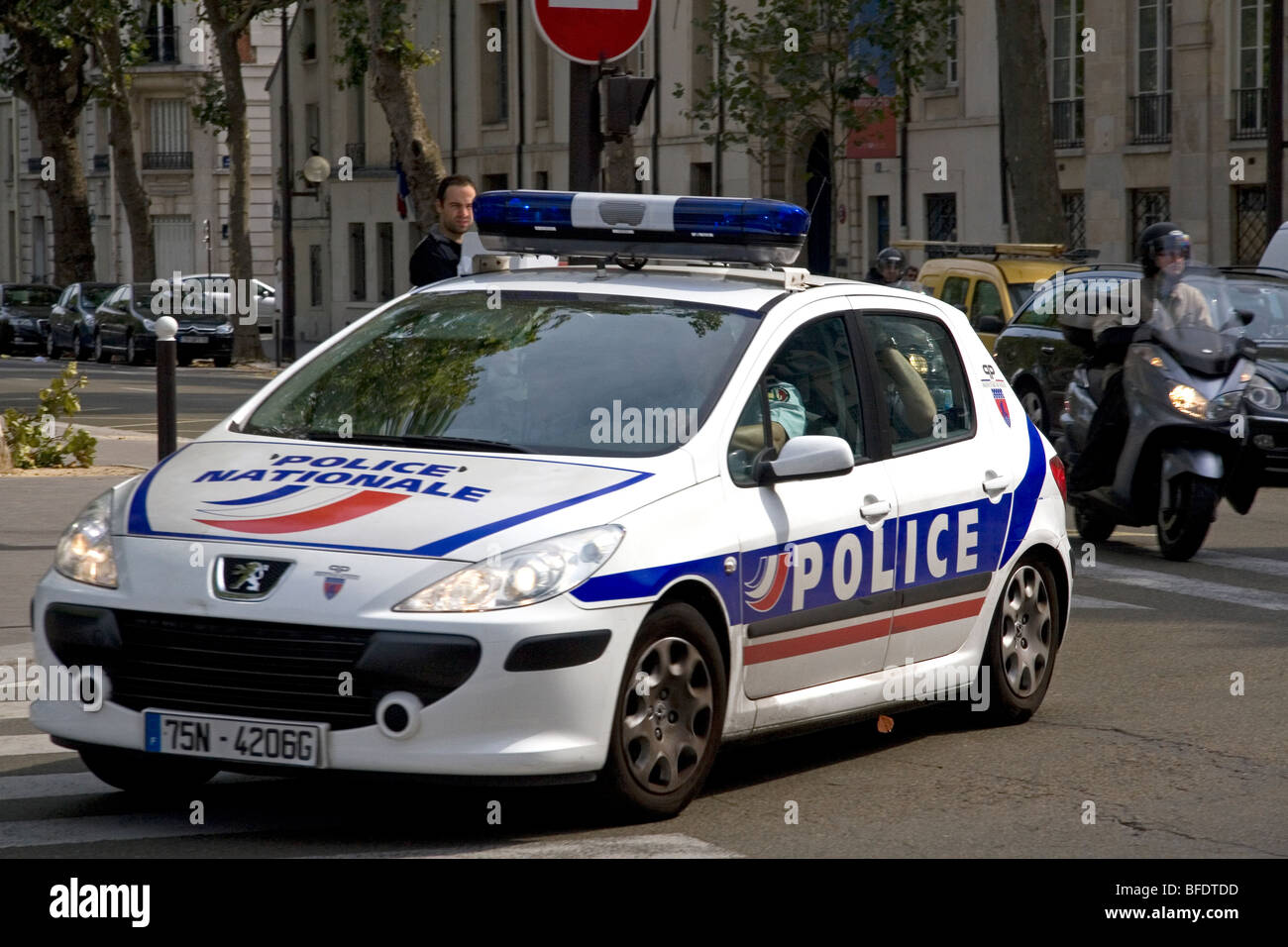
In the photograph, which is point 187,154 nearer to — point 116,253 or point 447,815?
point 116,253

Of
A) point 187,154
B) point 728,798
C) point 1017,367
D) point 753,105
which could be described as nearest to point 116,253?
point 187,154

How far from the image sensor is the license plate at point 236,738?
5844mm

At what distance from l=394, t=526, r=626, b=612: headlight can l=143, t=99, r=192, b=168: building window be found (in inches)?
2635

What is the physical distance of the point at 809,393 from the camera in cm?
721

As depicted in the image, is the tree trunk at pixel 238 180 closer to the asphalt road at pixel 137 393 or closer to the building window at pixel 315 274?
the asphalt road at pixel 137 393

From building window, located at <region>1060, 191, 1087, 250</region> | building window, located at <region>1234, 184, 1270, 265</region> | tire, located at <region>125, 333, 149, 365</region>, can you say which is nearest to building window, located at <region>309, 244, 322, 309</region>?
tire, located at <region>125, 333, 149, 365</region>

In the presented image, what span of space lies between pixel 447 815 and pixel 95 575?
1.17 m

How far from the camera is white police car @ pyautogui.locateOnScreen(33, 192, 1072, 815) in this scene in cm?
584

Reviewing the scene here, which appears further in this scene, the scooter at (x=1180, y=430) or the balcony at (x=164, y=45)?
the balcony at (x=164, y=45)

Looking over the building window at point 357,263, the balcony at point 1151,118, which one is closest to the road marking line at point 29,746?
the balcony at point 1151,118

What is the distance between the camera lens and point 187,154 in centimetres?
7094

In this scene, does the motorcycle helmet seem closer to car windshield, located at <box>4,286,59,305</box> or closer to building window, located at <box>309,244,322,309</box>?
car windshield, located at <box>4,286,59,305</box>

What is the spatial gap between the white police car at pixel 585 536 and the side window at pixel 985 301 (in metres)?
13.9
